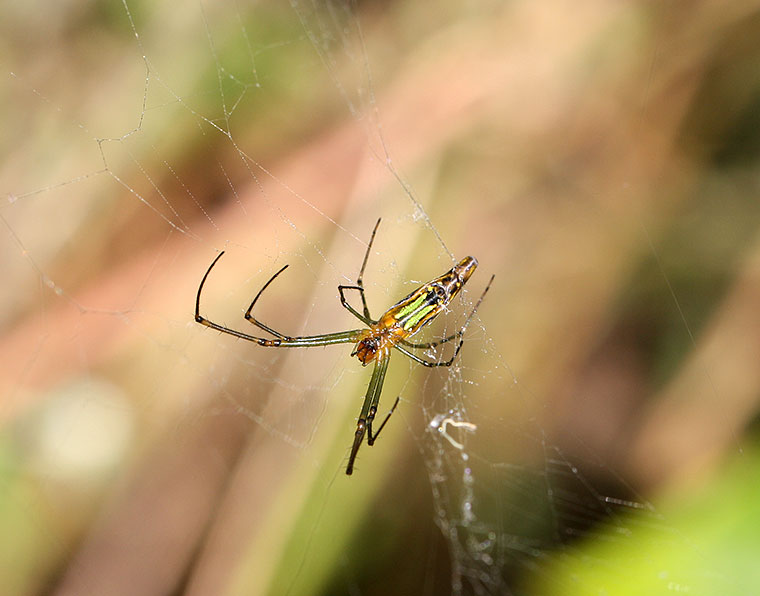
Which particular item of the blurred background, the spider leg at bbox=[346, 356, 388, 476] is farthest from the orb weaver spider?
the blurred background

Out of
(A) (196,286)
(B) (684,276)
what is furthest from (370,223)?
(B) (684,276)

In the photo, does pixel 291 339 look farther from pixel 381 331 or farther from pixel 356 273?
pixel 356 273

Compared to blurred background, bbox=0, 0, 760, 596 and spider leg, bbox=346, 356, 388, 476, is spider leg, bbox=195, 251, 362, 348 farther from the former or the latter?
blurred background, bbox=0, 0, 760, 596

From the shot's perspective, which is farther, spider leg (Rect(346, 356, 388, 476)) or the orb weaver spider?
spider leg (Rect(346, 356, 388, 476))

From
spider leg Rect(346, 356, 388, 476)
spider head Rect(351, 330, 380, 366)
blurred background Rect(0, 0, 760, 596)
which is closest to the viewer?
spider head Rect(351, 330, 380, 366)

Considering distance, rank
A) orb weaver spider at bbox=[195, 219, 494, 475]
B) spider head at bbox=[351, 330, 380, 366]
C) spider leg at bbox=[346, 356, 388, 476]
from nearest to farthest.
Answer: orb weaver spider at bbox=[195, 219, 494, 475] → spider head at bbox=[351, 330, 380, 366] → spider leg at bbox=[346, 356, 388, 476]

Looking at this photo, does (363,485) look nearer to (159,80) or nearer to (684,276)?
(684,276)

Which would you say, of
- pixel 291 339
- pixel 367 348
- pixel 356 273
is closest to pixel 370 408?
pixel 367 348
